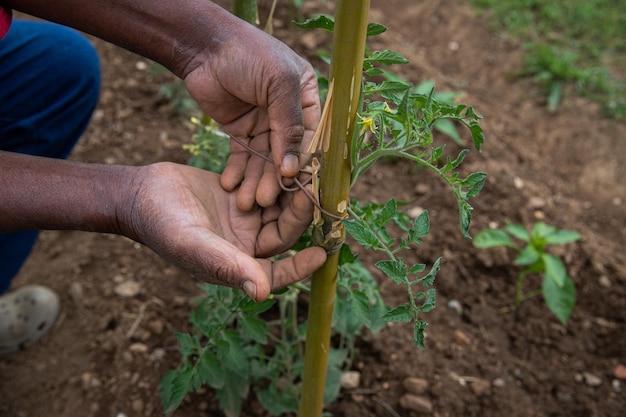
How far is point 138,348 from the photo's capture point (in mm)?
1910

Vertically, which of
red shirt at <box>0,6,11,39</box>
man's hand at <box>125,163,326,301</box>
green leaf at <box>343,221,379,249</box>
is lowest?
red shirt at <box>0,6,11,39</box>

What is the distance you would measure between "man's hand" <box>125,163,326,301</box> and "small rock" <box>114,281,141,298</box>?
0.76 m

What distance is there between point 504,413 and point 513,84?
1805 millimetres

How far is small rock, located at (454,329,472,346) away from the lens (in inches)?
78.5

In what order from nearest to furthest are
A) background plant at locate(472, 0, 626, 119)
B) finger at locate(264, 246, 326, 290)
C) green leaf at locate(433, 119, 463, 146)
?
finger at locate(264, 246, 326, 290)
green leaf at locate(433, 119, 463, 146)
background plant at locate(472, 0, 626, 119)

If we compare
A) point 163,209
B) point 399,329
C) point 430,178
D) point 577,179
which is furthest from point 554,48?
point 163,209

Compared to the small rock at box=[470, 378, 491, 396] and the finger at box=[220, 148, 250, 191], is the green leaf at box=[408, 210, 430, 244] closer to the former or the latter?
the finger at box=[220, 148, 250, 191]

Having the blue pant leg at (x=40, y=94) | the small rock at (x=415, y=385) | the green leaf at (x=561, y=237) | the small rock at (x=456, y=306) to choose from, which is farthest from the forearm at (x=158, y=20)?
the green leaf at (x=561, y=237)

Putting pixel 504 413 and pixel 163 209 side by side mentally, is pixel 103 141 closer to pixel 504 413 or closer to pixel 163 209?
pixel 163 209

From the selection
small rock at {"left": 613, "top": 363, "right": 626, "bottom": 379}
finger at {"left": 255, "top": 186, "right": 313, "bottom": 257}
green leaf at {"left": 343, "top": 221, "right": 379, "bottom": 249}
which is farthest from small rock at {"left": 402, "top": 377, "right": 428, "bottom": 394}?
green leaf at {"left": 343, "top": 221, "right": 379, "bottom": 249}

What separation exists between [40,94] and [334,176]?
111 cm

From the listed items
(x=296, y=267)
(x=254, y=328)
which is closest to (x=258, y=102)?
(x=296, y=267)

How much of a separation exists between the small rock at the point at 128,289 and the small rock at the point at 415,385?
904 mm

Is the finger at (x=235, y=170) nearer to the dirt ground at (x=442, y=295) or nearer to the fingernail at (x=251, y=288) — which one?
the fingernail at (x=251, y=288)
